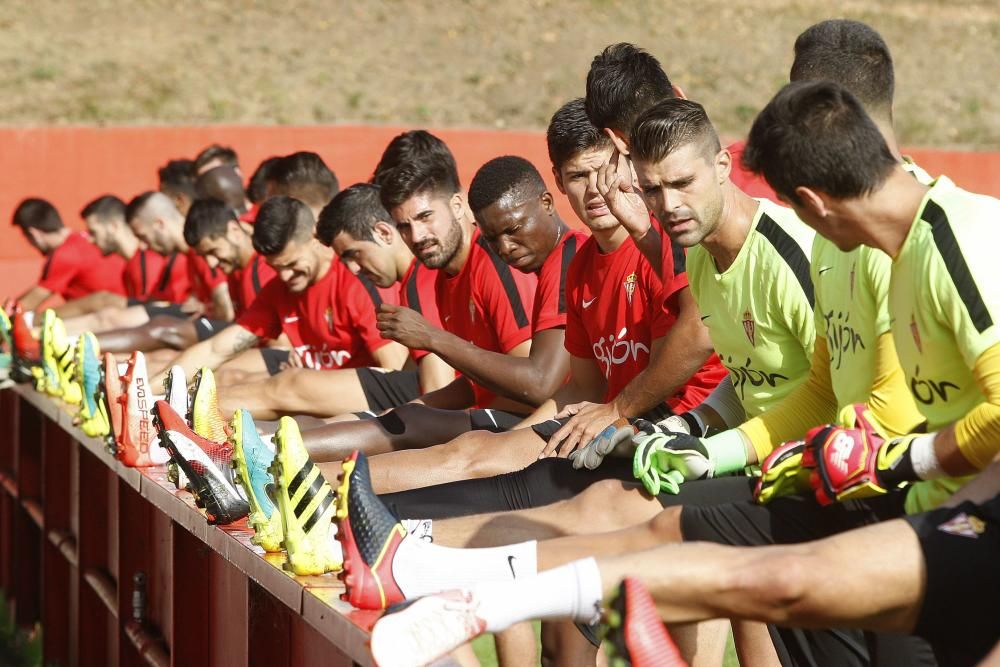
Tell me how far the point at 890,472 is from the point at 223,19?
25477mm

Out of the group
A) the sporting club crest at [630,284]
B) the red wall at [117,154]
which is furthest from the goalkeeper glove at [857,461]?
the red wall at [117,154]

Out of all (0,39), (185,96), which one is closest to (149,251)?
(185,96)

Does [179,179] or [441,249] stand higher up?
[179,179]

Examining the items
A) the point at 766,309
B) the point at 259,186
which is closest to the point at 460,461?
the point at 766,309

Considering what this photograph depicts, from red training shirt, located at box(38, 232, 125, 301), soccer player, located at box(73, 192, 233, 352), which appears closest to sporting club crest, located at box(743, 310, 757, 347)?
soccer player, located at box(73, 192, 233, 352)

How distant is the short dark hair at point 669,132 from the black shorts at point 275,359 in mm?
3686

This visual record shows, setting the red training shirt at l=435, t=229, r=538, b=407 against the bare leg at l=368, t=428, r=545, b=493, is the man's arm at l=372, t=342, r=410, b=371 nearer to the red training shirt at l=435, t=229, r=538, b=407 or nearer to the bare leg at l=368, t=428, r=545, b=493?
the red training shirt at l=435, t=229, r=538, b=407

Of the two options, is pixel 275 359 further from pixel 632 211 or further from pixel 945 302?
pixel 945 302

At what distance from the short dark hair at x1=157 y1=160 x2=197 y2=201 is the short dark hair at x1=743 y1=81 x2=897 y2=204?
776 centimetres

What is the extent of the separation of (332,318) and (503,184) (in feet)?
6.39

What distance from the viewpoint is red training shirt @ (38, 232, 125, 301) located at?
36.9ft

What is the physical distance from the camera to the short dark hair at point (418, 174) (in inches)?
205

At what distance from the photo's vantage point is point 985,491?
94.9 inches

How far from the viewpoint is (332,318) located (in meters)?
6.50
